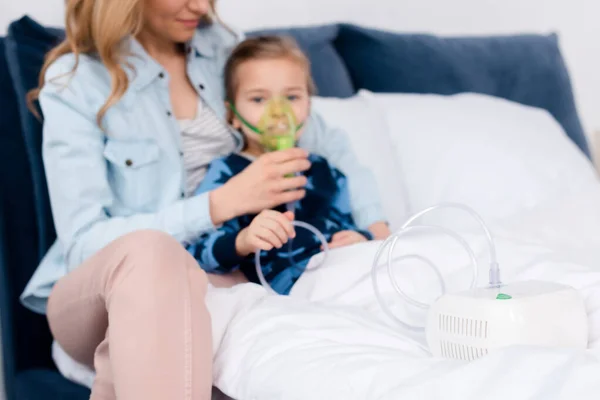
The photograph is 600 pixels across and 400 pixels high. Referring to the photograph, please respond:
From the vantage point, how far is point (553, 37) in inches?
90.8

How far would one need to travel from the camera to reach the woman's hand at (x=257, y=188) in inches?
54.4

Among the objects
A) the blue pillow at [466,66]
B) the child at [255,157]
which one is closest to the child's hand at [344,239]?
the child at [255,157]

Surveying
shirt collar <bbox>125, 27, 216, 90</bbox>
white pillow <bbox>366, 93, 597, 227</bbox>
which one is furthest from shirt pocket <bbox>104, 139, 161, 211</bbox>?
white pillow <bbox>366, 93, 597, 227</bbox>

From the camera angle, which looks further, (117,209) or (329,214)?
(329,214)

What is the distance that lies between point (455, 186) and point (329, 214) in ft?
1.11

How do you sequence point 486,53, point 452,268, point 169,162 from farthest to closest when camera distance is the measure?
1. point 486,53
2. point 169,162
3. point 452,268

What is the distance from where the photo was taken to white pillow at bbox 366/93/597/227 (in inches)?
69.3

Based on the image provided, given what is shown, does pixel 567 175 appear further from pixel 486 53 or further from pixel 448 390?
pixel 448 390

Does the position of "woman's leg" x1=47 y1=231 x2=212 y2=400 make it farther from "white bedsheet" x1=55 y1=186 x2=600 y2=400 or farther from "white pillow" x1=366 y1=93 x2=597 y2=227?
"white pillow" x1=366 y1=93 x2=597 y2=227

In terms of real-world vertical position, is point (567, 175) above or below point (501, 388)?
below

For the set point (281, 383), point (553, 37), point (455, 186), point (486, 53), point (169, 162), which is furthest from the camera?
point (553, 37)

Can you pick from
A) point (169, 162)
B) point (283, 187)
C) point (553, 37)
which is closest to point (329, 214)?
point (283, 187)

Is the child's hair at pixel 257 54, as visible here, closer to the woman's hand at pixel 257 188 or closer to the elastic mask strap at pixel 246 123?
the elastic mask strap at pixel 246 123

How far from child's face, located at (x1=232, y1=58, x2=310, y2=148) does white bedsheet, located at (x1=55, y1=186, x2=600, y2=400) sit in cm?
33
